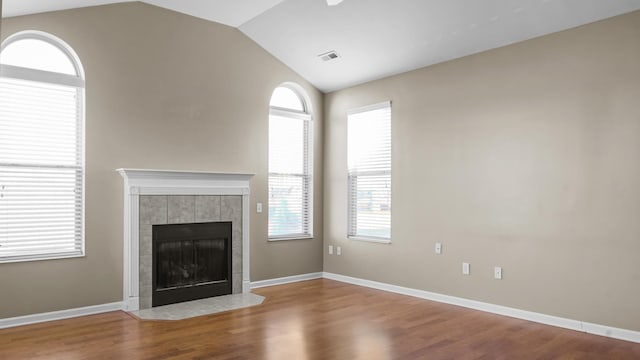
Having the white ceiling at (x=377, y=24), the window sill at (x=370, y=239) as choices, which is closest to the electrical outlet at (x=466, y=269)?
the window sill at (x=370, y=239)

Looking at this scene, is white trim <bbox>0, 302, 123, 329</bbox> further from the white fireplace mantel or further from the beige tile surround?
Result: the beige tile surround

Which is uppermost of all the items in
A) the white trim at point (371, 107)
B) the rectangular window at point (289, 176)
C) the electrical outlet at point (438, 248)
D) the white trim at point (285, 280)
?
the white trim at point (371, 107)

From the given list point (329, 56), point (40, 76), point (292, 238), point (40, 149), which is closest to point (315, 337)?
point (292, 238)

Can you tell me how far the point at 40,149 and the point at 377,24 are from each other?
368 centimetres

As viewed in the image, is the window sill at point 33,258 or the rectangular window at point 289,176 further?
the rectangular window at point 289,176

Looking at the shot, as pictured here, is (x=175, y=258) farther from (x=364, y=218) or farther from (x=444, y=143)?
(x=444, y=143)

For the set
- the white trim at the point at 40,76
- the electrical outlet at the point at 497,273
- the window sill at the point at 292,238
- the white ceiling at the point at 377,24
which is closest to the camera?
the white ceiling at the point at 377,24

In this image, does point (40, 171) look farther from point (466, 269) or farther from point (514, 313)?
point (514, 313)

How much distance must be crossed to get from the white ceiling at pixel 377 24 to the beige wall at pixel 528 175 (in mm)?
192

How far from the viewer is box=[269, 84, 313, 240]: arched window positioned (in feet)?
20.9

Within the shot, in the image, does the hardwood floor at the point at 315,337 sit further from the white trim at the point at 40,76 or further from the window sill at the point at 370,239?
the white trim at the point at 40,76

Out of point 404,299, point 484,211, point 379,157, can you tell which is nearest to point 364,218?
point 379,157

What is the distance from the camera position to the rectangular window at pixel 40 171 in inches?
171

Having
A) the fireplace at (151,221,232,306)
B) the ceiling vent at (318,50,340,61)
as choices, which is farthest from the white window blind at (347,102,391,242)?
the fireplace at (151,221,232,306)
